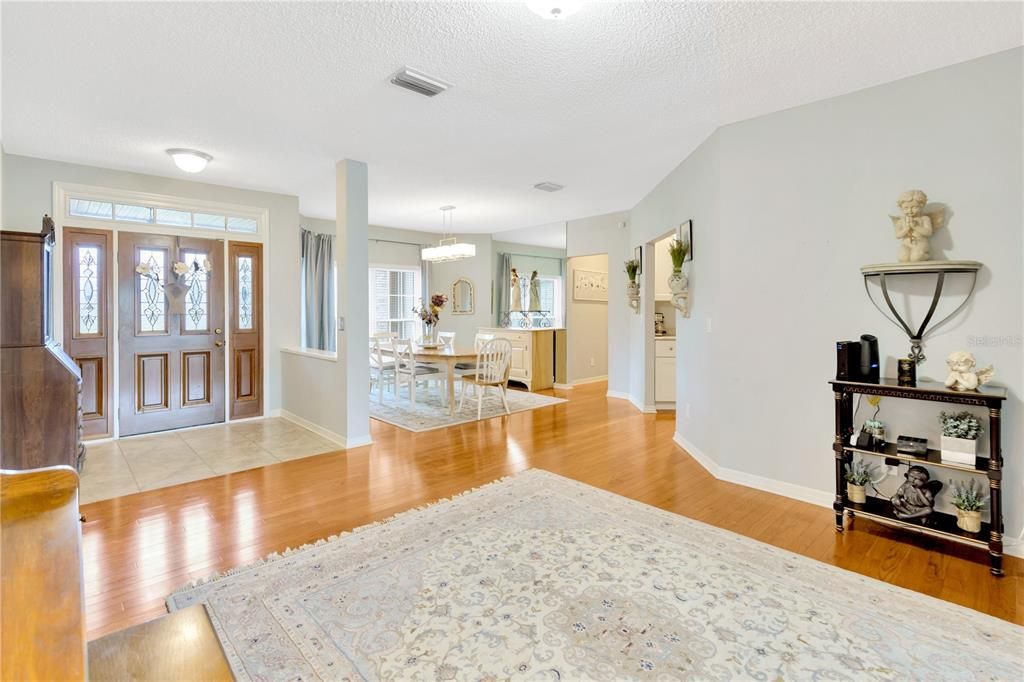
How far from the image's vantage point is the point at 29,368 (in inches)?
103

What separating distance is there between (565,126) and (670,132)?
828 millimetres

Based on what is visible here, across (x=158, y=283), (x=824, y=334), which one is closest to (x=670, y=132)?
(x=824, y=334)

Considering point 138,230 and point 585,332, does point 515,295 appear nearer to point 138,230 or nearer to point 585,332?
point 585,332

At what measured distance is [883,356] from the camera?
2850 mm

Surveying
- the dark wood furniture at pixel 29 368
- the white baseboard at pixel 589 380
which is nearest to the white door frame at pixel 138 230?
the dark wood furniture at pixel 29 368

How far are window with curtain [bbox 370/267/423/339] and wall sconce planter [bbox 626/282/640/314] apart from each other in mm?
3611

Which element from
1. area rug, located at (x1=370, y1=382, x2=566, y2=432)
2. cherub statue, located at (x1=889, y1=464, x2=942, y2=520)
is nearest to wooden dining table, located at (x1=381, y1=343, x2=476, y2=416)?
area rug, located at (x1=370, y1=382, x2=566, y2=432)

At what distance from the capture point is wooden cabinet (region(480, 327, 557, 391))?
291 inches

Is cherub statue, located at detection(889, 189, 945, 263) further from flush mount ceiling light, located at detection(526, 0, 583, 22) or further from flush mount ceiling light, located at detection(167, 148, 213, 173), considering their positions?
flush mount ceiling light, located at detection(167, 148, 213, 173)

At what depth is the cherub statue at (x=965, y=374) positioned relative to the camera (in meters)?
2.38

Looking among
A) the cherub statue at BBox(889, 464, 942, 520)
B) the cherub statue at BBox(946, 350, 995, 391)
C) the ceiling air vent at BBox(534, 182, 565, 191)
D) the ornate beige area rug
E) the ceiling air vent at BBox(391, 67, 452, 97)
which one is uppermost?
the ceiling air vent at BBox(534, 182, 565, 191)

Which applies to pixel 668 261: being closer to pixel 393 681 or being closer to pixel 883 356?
pixel 883 356

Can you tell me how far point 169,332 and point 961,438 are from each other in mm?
6352

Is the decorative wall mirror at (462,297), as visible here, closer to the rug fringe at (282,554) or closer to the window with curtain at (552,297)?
the window with curtain at (552,297)
